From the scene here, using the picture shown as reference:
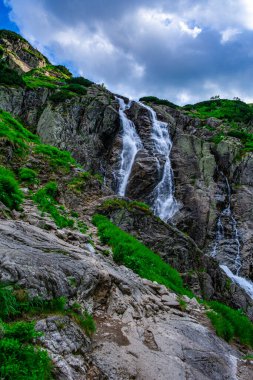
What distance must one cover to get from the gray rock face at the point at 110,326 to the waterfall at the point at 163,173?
1982cm

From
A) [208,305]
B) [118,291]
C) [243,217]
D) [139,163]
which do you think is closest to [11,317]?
[118,291]

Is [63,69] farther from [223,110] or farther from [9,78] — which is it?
[9,78]

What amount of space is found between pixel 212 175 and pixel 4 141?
23168 mm

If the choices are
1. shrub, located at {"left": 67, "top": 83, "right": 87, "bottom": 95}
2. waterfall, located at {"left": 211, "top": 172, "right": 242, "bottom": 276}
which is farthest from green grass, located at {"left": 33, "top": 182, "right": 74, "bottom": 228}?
shrub, located at {"left": 67, "top": 83, "right": 87, "bottom": 95}

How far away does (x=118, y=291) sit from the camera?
6500 millimetres

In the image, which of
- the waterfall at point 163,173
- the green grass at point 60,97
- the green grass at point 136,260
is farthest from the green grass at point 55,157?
the green grass at point 60,97

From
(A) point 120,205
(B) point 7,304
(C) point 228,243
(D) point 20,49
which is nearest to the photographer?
(B) point 7,304

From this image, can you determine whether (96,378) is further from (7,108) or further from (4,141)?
(7,108)

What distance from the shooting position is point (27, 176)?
12.6 m

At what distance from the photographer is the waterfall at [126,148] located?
1124 inches

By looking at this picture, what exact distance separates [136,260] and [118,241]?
4.64ft

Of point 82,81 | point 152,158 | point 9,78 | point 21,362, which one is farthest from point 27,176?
point 82,81

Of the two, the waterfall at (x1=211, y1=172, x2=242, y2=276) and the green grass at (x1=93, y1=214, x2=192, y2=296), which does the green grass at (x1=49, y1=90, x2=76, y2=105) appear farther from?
the green grass at (x1=93, y1=214, x2=192, y2=296)

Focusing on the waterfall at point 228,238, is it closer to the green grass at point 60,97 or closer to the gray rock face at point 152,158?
the gray rock face at point 152,158
